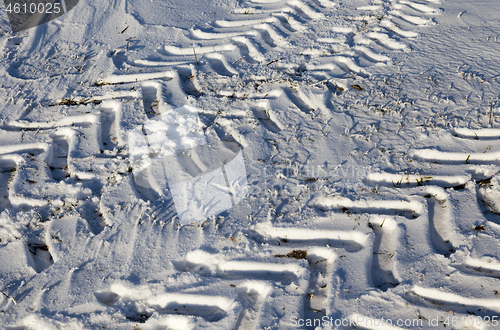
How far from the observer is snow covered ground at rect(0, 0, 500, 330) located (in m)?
2.03

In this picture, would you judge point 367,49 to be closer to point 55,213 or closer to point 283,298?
point 283,298

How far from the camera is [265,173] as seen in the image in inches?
106

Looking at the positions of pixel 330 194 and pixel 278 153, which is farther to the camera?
pixel 278 153

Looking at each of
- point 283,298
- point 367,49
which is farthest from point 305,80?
point 283,298

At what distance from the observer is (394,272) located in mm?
2111

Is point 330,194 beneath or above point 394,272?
above

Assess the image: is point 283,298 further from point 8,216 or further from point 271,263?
point 8,216

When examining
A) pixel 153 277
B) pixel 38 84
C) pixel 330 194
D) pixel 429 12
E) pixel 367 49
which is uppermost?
pixel 429 12

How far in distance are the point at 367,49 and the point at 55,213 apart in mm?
3325

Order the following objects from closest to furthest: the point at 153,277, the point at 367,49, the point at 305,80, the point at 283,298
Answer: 1. the point at 283,298
2. the point at 153,277
3. the point at 305,80
4. the point at 367,49

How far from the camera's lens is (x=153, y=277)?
215 centimetres

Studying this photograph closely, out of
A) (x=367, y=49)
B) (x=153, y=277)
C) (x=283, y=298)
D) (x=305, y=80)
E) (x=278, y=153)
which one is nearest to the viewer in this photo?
(x=283, y=298)

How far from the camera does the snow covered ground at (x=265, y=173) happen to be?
2.03m

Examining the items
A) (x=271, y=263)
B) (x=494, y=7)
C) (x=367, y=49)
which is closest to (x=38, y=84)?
(x=271, y=263)
